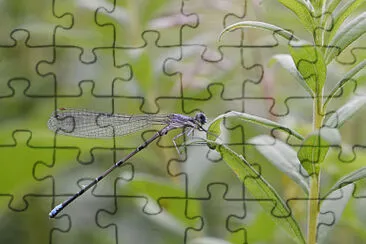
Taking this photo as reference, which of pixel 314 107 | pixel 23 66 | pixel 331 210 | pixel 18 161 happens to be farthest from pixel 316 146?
pixel 23 66

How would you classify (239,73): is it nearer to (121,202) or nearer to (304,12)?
(121,202)

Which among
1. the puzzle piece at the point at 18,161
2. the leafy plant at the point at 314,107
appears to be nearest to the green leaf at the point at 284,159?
the leafy plant at the point at 314,107

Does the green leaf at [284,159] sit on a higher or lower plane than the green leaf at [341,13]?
lower

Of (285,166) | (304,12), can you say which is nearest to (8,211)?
(285,166)

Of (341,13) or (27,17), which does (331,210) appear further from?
(27,17)

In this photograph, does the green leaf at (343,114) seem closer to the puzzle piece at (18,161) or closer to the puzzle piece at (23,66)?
the puzzle piece at (18,161)
